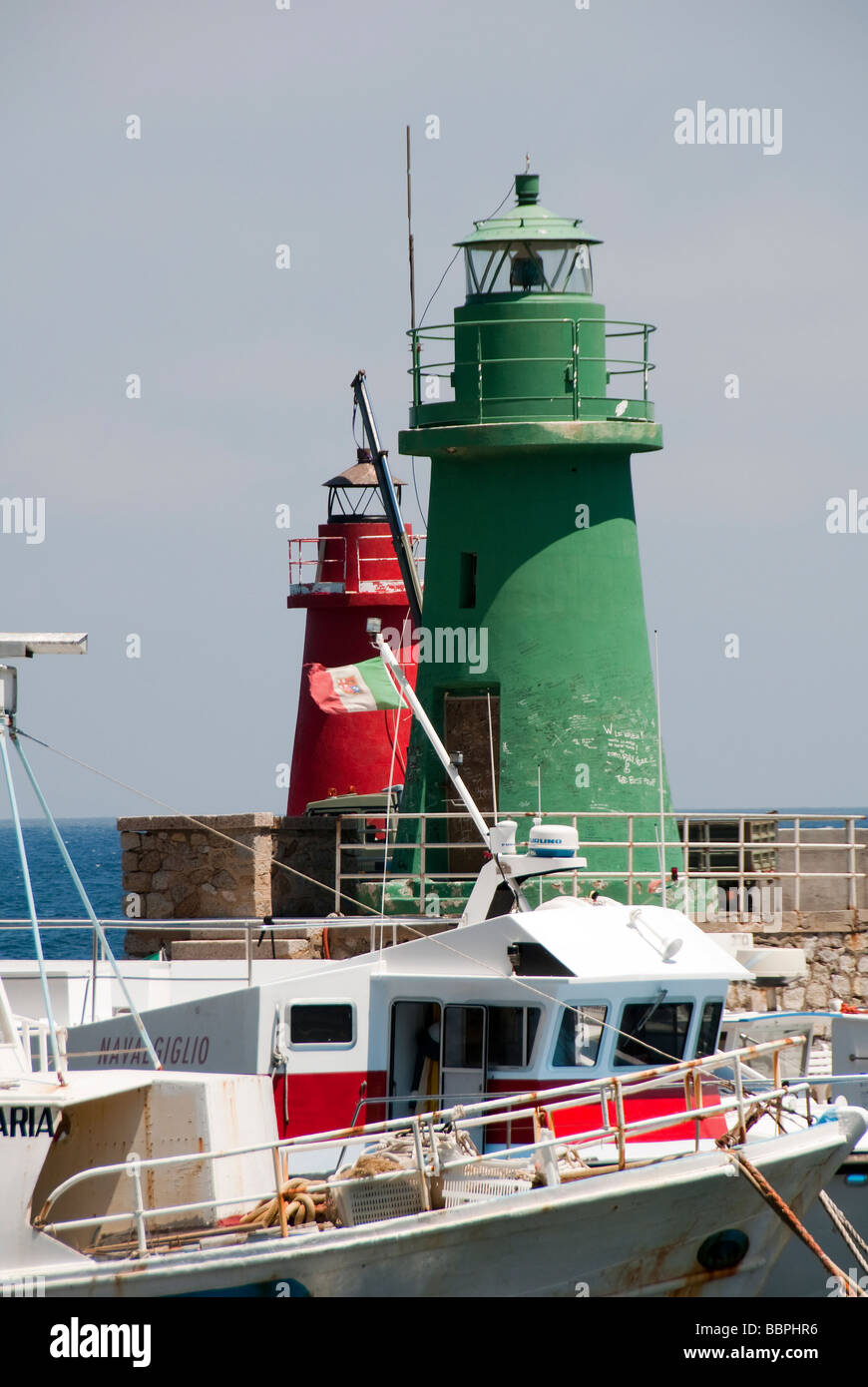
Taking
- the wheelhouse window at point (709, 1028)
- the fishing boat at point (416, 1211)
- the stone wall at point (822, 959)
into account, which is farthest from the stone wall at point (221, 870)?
the fishing boat at point (416, 1211)

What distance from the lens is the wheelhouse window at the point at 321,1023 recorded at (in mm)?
17312

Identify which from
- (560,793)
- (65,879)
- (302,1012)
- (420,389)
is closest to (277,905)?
(560,793)

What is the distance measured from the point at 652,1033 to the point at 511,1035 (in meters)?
1.19

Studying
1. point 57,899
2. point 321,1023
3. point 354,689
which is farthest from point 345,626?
point 57,899

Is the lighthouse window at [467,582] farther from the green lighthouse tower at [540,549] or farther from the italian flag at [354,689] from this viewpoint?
the italian flag at [354,689]

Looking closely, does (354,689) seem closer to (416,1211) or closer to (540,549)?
(540,549)

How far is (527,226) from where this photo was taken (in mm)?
Result: 25016

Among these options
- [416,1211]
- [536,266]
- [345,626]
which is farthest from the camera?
[345,626]

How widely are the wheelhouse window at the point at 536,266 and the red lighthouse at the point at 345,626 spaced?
42.5 ft

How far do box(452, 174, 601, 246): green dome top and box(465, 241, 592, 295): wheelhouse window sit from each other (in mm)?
80

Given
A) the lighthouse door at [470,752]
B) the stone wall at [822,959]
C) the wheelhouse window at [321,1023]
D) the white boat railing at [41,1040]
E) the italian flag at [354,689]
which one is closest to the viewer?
the white boat railing at [41,1040]

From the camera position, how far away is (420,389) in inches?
997

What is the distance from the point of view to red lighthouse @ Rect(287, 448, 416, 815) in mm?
37219
